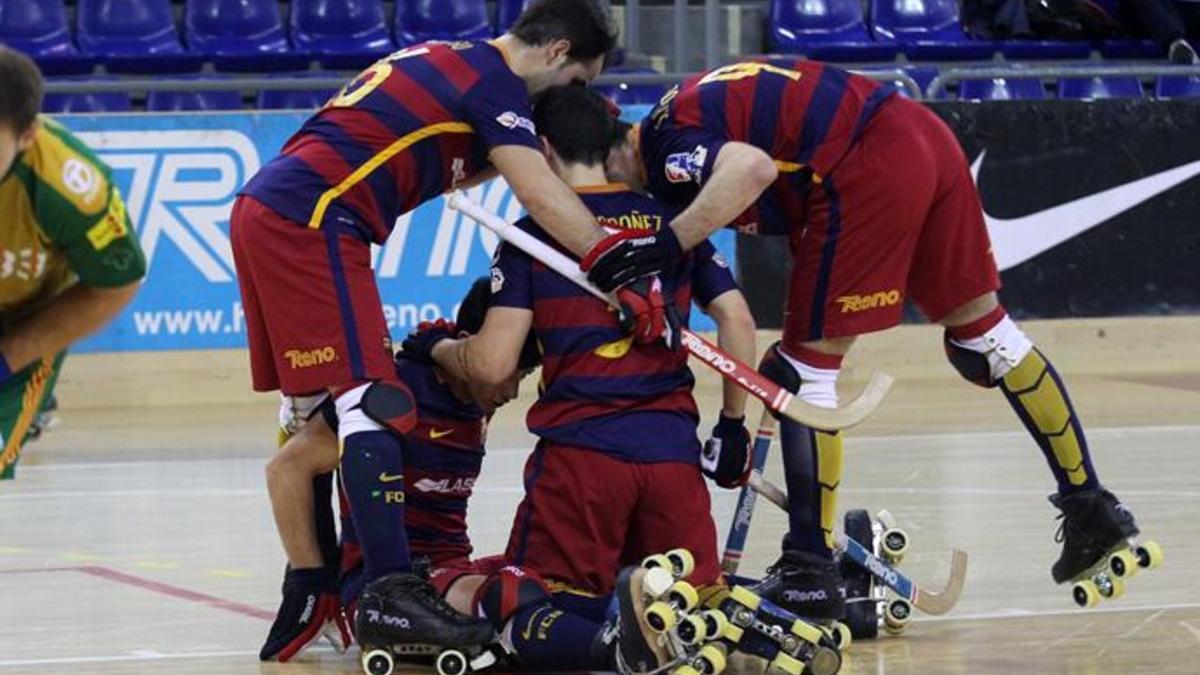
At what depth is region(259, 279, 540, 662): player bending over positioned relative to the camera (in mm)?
6551

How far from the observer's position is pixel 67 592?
25.3 ft

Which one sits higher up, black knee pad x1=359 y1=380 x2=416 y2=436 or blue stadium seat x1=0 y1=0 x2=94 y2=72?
black knee pad x1=359 y1=380 x2=416 y2=436

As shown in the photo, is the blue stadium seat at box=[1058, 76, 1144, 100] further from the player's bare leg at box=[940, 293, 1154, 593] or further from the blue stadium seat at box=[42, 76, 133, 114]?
the player's bare leg at box=[940, 293, 1154, 593]

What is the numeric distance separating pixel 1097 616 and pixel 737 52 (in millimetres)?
9995

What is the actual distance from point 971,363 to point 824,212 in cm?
72

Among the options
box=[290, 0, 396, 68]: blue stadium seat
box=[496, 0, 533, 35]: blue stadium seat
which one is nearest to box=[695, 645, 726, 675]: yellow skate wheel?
box=[290, 0, 396, 68]: blue stadium seat

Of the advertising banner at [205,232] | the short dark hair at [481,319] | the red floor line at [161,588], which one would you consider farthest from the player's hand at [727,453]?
the advertising banner at [205,232]

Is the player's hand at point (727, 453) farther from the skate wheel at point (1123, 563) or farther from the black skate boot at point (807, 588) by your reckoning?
the skate wheel at point (1123, 563)

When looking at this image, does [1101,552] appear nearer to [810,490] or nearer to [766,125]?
[810,490]

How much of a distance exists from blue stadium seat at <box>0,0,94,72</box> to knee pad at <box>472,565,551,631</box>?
959 centimetres

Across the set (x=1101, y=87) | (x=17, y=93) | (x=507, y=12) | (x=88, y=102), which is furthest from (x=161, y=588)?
(x=1101, y=87)

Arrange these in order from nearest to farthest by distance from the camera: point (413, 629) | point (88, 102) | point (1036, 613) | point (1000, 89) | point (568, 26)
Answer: point (413, 629)
point (568, 26)
point (1036, 613)
point (88, 102)
point (1000, 89)

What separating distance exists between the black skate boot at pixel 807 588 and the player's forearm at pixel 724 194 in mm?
940

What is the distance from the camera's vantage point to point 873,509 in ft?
30.2
